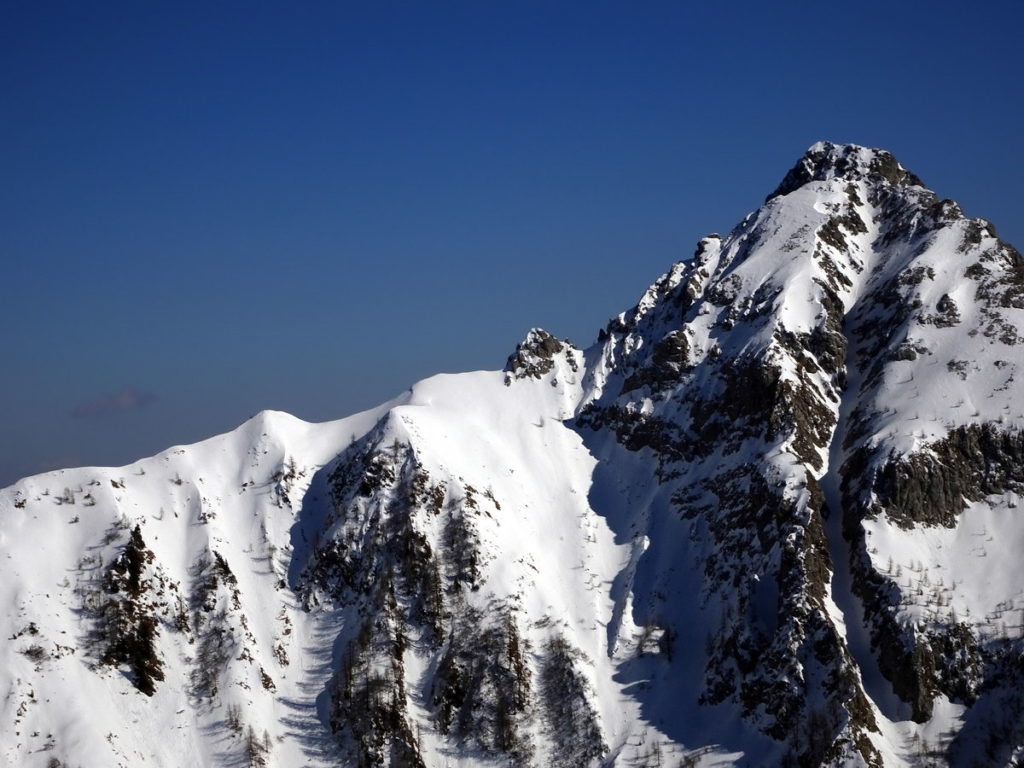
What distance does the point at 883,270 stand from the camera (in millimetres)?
168500

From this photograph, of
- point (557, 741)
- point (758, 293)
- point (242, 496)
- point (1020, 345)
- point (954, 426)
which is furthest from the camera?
point (758, 293)

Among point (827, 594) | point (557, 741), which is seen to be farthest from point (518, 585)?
point (827, 594)

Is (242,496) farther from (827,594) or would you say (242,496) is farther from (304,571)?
(827,594)

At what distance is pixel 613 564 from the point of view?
5807 inches

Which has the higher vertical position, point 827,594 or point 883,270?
point 883,270

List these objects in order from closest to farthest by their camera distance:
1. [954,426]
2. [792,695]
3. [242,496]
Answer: [792,695], [954,426], [242,496]

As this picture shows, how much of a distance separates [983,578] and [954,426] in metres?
22.1

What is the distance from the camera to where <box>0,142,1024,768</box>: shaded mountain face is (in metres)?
118

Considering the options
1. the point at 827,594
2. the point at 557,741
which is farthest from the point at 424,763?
the point at 827,594

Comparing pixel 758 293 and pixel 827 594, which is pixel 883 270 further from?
pixel 827 594

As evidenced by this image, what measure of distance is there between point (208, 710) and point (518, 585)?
1793 inches

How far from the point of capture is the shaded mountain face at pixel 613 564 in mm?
117750

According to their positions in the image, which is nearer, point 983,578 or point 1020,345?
point 983,578

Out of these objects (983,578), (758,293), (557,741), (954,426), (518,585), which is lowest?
(557,741)
